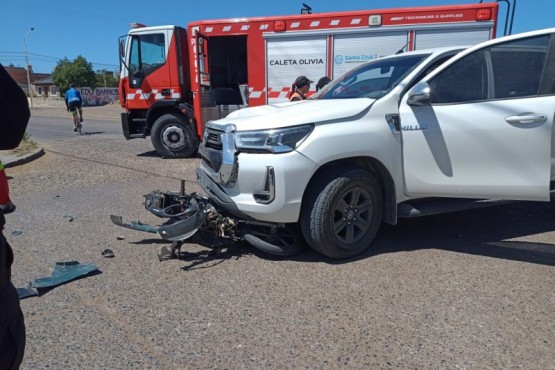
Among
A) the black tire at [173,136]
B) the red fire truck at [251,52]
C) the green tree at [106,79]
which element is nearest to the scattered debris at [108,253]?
the red fire truck at [251,52]

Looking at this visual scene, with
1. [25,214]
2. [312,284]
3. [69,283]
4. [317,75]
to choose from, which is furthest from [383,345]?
[317,75]

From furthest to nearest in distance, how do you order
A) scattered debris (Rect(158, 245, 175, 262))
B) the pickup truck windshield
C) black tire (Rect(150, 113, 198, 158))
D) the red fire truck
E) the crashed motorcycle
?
black tire (Rect(150, 113, 198, 158)) < the red fire truck < the pickup truck windshield < scattered debris (Rect(158, 245, 175, 262)) < the crashed motorcycle

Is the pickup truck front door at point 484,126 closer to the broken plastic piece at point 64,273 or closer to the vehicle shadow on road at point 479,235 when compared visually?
the vehicle shadow on road at point 479,235

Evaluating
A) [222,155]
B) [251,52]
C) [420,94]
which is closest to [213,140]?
[222,155]

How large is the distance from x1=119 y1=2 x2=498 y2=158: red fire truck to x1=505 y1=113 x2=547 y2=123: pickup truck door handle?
4.97 meters

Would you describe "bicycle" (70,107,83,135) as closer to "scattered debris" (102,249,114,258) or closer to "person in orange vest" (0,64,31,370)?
"scattered debris" (102,249,114,258)

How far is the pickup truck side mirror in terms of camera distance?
3516 mm

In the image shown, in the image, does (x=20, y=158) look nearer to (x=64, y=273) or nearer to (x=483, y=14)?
(x=64, y=273)

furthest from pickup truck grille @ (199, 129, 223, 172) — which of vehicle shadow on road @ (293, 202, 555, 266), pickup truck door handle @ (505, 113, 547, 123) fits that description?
pickup truck door handle @ (505, 113, 547, 123)

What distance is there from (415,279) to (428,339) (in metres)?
0.84

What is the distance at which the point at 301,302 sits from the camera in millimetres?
3049

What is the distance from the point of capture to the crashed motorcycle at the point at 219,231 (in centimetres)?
365

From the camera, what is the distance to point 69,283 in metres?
3.35

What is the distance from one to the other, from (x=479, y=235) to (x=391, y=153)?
1573 mm
